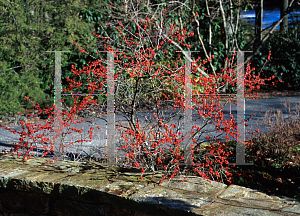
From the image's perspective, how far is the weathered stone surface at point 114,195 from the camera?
6.22 ft

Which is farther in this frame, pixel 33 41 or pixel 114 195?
pixel 33 41

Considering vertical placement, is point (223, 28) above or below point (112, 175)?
above

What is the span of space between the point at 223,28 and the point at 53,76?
6.00 m

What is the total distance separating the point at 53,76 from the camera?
29.0ft

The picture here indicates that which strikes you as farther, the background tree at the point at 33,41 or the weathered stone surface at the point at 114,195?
the background tree at the point at 33,41

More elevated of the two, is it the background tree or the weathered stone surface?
the background tree

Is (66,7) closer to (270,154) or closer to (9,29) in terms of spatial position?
(9,29)

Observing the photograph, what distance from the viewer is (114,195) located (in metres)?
2.08

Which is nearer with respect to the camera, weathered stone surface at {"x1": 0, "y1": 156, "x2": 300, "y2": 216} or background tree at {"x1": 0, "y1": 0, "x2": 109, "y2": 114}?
weathered stone surface at {"x1": 0, "y1": 156, "x2": 300, "y2": 216}

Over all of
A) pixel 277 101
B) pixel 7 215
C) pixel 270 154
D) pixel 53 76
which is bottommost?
pixel 7 215

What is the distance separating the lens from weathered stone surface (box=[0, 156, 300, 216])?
189 cm

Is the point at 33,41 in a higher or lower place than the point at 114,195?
higher

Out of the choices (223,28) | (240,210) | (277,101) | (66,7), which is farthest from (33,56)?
(240,210)

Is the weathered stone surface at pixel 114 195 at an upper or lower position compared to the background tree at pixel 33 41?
lower
